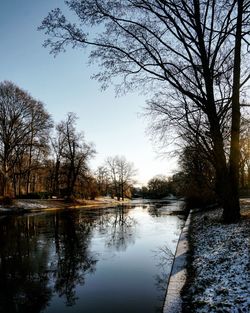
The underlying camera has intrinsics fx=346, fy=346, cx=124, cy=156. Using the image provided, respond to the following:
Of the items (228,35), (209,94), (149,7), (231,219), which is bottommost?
(231,219)

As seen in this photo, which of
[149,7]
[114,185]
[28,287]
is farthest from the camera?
[114,185]

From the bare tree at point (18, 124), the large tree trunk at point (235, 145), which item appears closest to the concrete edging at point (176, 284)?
the large tree trunk at point (235, 145)

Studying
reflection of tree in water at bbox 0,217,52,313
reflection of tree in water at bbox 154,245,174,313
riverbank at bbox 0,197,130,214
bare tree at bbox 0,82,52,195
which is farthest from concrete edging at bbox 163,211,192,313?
bare tree at bbox 0,82,52,195

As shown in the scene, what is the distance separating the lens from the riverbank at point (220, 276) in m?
6.21

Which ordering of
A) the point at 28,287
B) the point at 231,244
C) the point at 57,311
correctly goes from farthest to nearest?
1. the point at 231,244
2. the point at 28,287
3. the point at 57,311

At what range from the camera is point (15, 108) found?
4000 centimetres

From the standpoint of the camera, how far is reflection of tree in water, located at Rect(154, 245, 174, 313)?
8363 millimetres

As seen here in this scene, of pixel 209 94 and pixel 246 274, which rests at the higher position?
pixel 209 94

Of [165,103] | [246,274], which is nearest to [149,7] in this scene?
[165,103]

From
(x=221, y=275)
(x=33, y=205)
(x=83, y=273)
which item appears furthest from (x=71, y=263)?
(x=33, y=205)

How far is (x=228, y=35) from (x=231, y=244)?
9324 millimetres

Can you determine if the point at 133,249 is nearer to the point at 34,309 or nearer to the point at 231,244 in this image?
the point at 231,244

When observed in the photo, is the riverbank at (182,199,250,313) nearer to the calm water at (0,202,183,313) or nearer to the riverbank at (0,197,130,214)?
the calm water at (0,202,183,313)

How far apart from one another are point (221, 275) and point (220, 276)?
0.06 m
